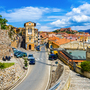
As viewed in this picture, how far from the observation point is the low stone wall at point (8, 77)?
63.3 feet

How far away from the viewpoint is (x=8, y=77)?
20.2 metres

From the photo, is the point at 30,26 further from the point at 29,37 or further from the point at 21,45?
the point at 21,45

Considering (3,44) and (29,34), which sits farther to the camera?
(29,34)

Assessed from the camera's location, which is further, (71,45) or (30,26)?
(30,26)

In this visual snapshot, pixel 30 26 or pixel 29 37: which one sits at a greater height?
pixel 30 26

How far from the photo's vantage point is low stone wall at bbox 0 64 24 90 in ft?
63.3

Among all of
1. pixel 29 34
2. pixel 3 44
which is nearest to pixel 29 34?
pixel 29 34

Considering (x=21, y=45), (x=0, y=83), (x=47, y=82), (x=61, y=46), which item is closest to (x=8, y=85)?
(x=0, y=83)

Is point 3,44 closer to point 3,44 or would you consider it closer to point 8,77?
point 3,44

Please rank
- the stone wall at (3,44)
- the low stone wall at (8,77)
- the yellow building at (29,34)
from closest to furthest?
the low stone wall at (8,77) → the stone wall at (3,44) → the yellow building at (29,34)

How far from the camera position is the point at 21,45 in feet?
201

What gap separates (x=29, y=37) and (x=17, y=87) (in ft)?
123

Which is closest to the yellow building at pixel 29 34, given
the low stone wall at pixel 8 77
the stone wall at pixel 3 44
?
the stone wall at pixel 3 44

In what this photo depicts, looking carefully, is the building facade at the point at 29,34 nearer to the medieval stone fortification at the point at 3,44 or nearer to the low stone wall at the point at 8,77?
the medieval stone fortification at the point at 3,44
